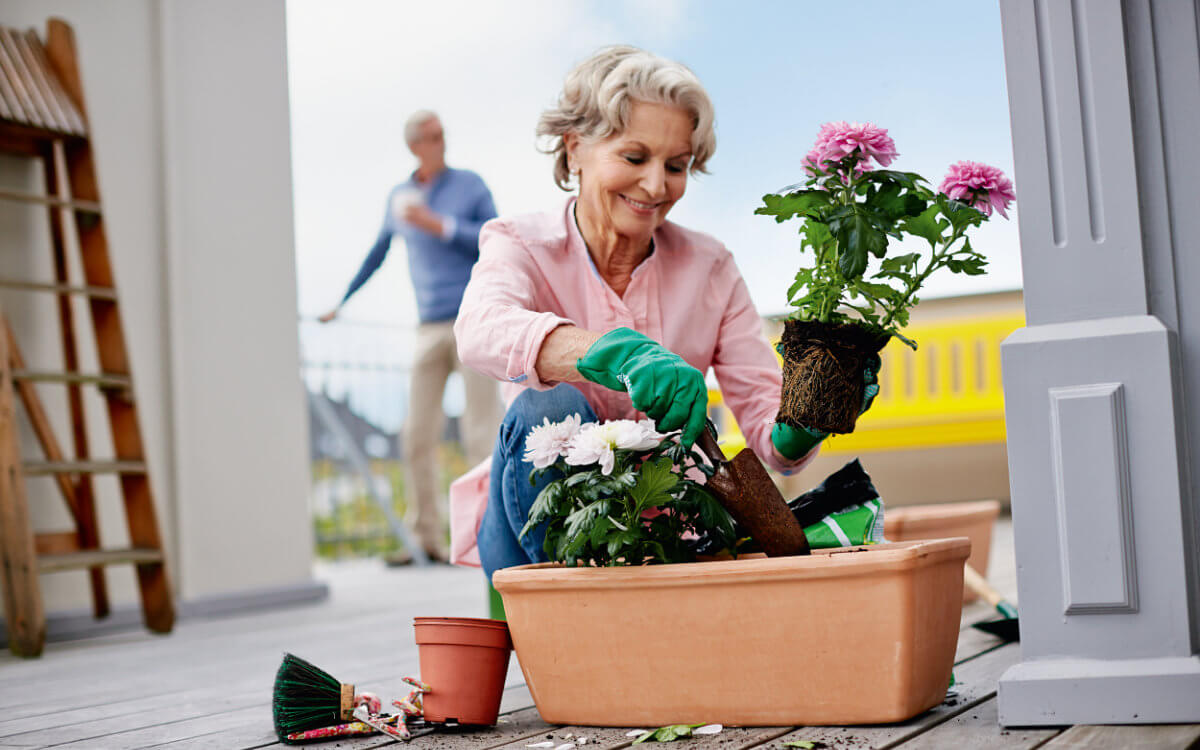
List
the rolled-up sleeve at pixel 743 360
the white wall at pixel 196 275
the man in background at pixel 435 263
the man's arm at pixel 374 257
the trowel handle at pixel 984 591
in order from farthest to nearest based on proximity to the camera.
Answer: the man's arm at pixel 374 257
the man in background at pixel 435 263
the white wall at pixel 196 275
the trowel handle at pixel 984 591
the rolled-up sleeve at pixel 743 360

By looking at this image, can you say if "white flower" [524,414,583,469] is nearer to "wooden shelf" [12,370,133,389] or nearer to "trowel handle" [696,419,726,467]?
"trowel handle" [696,419,726,467]

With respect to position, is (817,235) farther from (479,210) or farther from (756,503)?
(479,210)

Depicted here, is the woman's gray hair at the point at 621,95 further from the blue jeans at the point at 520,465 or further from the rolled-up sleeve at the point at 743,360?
the blue jeans at the point at 520,465

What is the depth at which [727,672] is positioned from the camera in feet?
3.76

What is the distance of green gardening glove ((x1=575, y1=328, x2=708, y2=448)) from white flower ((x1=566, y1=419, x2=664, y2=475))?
0.02 m

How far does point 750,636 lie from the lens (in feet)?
3.71

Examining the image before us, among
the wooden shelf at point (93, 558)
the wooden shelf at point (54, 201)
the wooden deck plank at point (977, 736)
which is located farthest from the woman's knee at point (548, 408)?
the wooden shelf at point (54, 201)

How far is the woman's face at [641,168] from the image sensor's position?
1.46 m

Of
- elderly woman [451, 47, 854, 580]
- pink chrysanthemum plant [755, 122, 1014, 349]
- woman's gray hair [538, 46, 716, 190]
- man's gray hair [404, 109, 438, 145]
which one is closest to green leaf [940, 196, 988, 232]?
pink chrysanthemum plant [755, 122, 1014, 349]

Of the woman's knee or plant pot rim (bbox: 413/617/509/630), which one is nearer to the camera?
plant pot rim (bbox: 413/617/509/630)

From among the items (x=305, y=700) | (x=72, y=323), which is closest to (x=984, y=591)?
(x=305, y=700)

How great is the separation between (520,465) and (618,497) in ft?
0.90

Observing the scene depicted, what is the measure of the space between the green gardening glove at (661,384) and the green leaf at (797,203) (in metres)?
0.20

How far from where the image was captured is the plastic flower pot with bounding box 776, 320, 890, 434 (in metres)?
1.19
